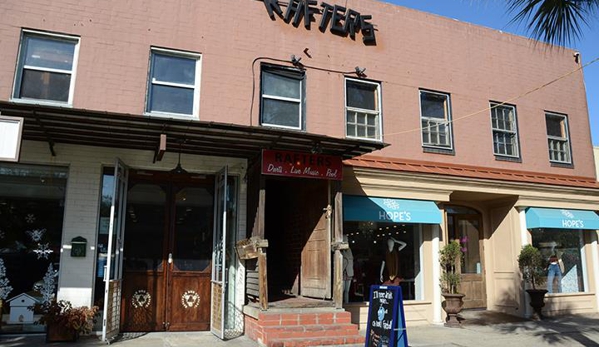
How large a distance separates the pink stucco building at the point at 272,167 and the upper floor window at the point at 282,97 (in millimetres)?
45

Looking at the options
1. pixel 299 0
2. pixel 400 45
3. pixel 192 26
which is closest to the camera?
pixel 192 26

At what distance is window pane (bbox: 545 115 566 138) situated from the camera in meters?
14.1

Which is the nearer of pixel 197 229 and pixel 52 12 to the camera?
pixel 52 12

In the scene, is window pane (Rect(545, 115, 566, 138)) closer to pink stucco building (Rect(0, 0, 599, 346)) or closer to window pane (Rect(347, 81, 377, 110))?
pink stucco building (Rect(0, 0, 599, 346))

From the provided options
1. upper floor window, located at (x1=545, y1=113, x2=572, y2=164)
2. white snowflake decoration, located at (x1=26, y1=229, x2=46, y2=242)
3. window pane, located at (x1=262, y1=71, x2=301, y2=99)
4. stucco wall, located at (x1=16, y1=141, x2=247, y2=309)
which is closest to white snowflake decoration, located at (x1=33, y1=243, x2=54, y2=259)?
white snowflake decoration, located at (x1=26, y1=229, x2=46, y2=242)

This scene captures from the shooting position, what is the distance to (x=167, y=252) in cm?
966

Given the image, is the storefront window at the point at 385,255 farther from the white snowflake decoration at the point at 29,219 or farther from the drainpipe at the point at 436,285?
the white snowflake decoration at the point at 29,219

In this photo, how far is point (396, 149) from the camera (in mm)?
11711

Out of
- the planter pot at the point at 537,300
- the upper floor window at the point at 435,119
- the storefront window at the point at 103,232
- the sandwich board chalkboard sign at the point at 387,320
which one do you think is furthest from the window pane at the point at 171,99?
the planter pot at the point at 537,300

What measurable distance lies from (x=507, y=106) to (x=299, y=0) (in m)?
6.43

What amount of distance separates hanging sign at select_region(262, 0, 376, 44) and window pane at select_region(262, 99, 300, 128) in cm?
191

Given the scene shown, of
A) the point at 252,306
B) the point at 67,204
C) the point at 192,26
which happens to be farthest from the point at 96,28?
the point at 252,306

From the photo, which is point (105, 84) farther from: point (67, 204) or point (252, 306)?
point (252, 306)

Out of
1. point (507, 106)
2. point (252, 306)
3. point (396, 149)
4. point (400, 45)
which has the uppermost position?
point (400, 45)
